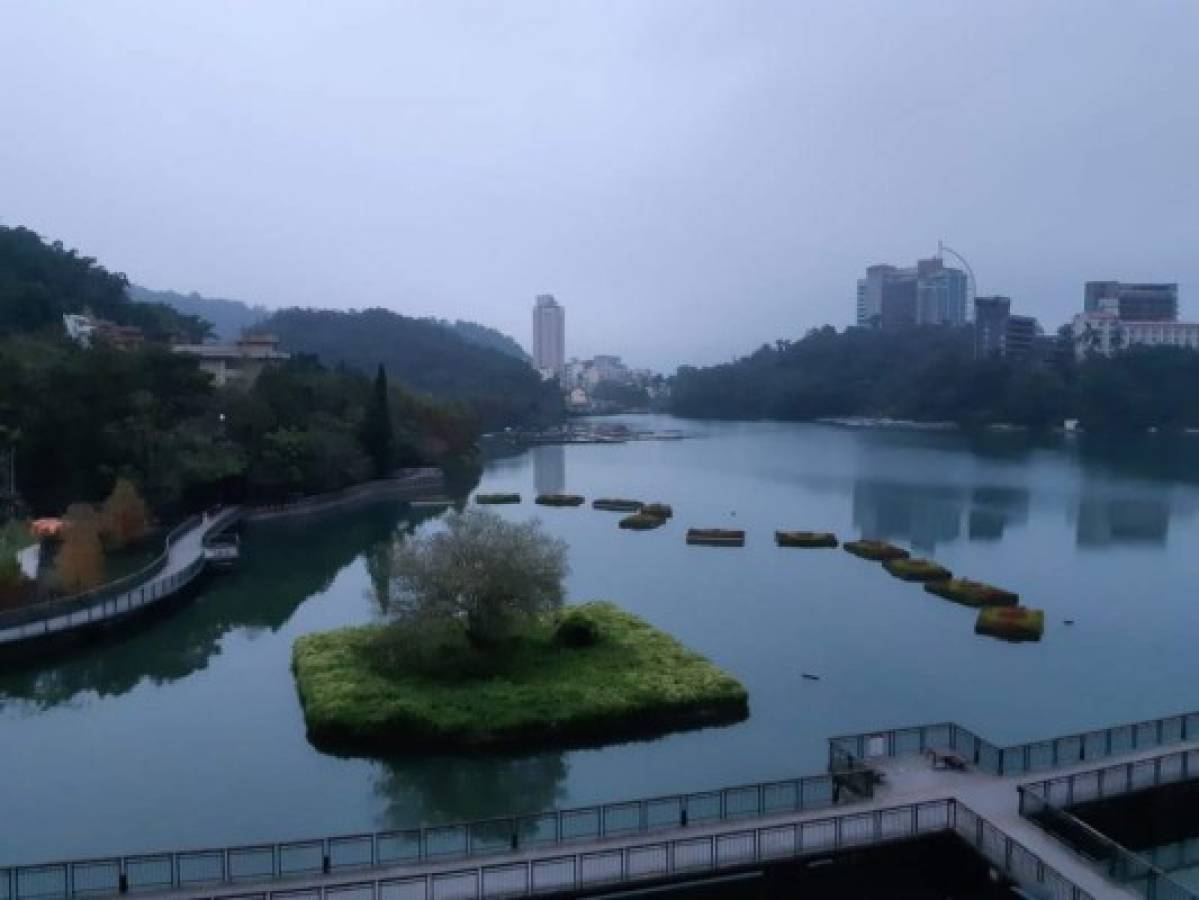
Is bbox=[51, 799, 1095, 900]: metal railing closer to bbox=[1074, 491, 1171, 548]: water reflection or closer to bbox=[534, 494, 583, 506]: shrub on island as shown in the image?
bbox=[1074, 491, 1171, 548]: water reflection

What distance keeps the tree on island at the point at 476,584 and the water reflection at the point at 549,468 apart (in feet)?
120

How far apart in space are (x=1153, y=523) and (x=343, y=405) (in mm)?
40812

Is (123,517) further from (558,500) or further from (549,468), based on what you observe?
(549,468)

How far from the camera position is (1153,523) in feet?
157

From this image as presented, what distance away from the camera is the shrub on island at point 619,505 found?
51628mm

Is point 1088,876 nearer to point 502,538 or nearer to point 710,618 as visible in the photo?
point 502,538

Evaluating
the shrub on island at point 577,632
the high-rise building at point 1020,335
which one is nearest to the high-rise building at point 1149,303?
the high-rise building at point 1020,335

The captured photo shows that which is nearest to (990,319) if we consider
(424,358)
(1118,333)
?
(1118,333)

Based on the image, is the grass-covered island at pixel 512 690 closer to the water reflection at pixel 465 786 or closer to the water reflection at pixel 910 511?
the water reflection at pixel 465 786

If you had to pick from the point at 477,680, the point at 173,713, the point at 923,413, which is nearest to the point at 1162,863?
the point at 477,680

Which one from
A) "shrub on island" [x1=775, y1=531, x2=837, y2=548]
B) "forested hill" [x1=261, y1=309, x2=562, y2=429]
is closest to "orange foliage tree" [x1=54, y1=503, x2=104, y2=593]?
"shrub on island" [x1=775, y1=531, x2=837, y2=548]

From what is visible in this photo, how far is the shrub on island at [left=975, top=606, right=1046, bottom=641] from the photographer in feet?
88.9

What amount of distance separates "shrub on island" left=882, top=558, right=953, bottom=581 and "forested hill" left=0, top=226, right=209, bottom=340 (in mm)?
44837

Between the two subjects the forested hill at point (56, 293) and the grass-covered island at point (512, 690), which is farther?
the forested hill at point (56, 293)
